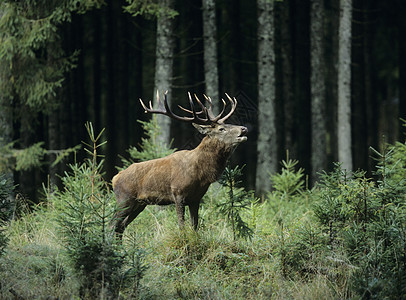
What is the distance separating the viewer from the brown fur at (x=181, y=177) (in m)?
7.36

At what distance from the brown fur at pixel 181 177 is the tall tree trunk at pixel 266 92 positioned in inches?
252

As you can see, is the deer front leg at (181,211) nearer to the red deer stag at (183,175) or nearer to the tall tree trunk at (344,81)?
the red deer stag at (183,175)

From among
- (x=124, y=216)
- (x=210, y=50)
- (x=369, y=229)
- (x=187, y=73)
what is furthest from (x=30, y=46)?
(x=187, y=73)

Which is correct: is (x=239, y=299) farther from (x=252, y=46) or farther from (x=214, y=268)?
(x=252, y=46)

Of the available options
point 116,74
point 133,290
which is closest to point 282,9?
point 116,74

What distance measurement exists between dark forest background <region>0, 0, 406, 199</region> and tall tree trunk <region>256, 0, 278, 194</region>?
0.57m

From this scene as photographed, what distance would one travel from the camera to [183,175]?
7363mm

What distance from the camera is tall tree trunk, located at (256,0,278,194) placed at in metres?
13.8

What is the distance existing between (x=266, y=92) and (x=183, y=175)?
701 centimetres

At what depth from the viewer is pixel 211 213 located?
9.04m

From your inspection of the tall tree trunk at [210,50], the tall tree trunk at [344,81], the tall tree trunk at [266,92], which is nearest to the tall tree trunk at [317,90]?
the tall tree trunk at [344,81]

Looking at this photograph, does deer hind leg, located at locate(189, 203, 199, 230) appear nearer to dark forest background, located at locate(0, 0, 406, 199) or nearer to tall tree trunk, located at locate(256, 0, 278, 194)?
dark forest background, located at locate(0, 0, 406, 199)

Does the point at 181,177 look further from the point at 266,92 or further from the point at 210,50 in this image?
the point at 266,92

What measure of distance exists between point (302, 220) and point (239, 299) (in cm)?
302
